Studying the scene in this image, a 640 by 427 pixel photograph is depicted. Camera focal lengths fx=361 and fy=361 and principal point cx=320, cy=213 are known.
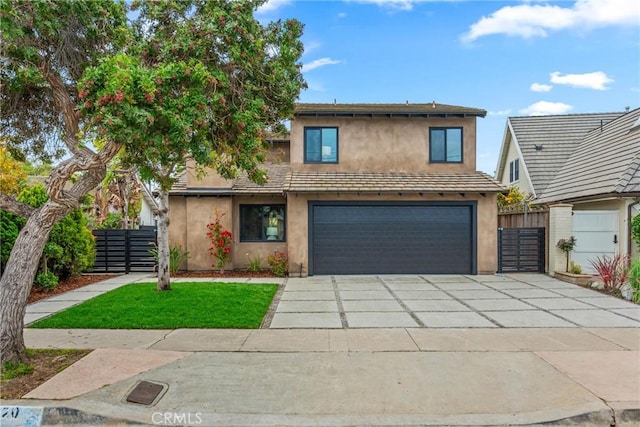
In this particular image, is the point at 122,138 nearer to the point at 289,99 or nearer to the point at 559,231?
the point at 289,99

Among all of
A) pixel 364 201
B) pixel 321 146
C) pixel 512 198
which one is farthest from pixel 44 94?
pixel 512 198

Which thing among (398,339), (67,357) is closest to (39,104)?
(67,357)

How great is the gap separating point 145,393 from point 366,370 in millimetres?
2527

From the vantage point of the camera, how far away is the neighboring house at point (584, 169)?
11.0 m

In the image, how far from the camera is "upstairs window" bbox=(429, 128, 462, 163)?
43.0 feet

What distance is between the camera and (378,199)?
12164mm

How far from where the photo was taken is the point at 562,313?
7.27 meters

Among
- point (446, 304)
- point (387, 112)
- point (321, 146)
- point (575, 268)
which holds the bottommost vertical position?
point (446, 304)

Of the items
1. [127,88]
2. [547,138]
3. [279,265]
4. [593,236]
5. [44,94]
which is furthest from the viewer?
[547,138]

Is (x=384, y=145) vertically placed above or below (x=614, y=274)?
above

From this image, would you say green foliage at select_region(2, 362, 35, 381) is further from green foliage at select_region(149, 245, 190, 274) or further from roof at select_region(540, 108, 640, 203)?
roof at select_region(540, 108, 640, 203)

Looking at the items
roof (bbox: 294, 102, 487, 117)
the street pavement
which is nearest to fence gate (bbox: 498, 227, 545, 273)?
roof (bbox: 294, 102, 487, 117)

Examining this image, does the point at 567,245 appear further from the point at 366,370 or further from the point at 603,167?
the point at 366,370

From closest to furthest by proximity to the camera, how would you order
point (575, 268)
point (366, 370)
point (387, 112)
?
point (366, 370) → point (575, 268) → point (387, 112)
